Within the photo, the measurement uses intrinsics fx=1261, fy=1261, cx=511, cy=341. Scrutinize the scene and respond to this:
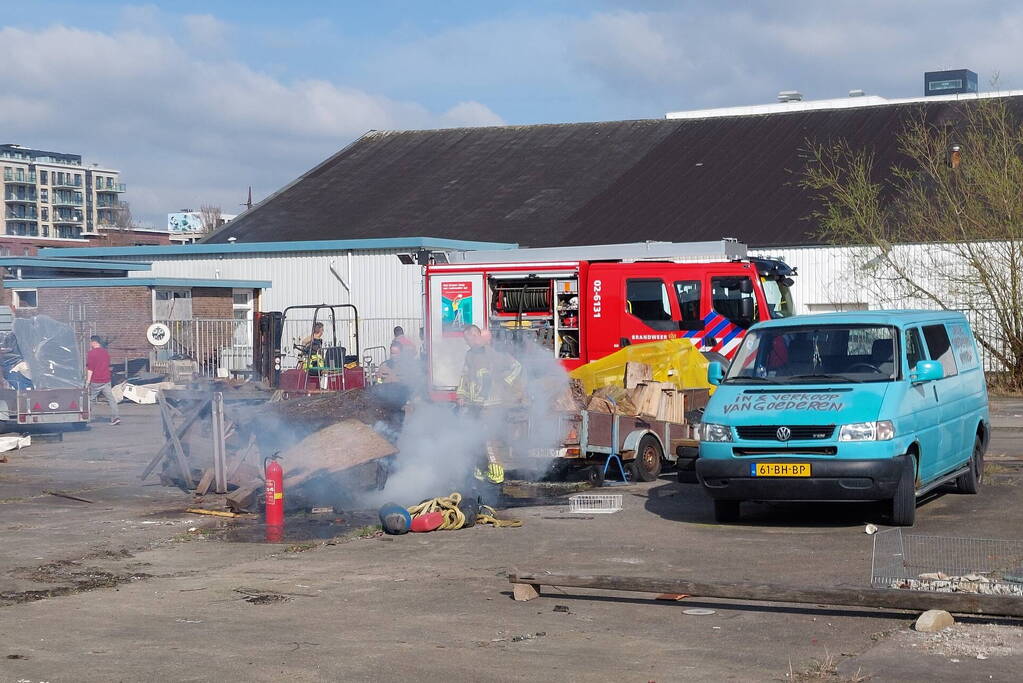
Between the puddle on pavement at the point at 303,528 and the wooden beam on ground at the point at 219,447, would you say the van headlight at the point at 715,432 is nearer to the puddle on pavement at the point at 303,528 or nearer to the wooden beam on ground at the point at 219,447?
the puddle on pavement at the point at 303,528

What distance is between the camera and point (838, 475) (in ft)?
36.3

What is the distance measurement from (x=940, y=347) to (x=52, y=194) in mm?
187235

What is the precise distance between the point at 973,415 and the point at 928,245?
777 inches

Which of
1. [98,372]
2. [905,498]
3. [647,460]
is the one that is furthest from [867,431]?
[98,372]

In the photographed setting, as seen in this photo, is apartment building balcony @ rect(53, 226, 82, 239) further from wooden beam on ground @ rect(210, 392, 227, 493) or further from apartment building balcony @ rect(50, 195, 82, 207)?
wooden beam on ground @ rect(210, 392, 227, 493)

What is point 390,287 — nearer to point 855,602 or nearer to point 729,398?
point 729,398

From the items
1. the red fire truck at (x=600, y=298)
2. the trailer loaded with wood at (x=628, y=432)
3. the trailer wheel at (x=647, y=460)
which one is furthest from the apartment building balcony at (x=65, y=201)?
the trailer wheel at (x=647, y=460)

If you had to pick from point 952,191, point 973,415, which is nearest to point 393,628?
point 973,415

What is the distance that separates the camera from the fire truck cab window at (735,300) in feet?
66.8

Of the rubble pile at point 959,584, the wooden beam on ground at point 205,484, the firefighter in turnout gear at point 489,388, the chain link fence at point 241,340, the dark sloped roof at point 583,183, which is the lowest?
the rubble pile at point 959,584

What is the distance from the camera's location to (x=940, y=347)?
13.2 m

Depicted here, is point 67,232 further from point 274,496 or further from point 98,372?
point 274,496

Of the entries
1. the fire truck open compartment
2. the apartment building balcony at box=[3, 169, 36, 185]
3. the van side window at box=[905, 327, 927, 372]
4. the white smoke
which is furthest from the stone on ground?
the apartment building balcony at box=[3, 169, 36, 185]

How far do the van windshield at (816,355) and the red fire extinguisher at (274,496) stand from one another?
455cm
